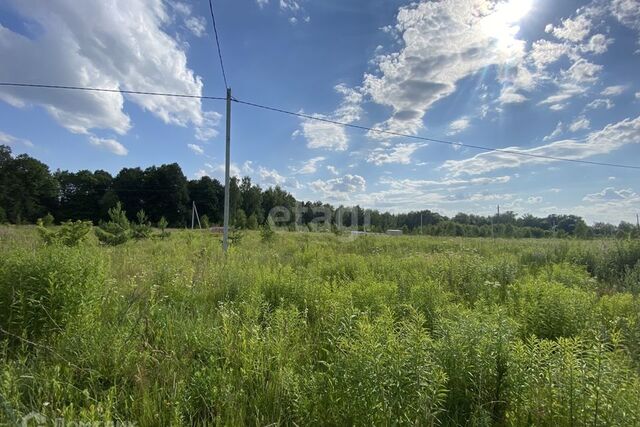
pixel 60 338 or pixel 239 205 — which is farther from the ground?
pixel 239 205

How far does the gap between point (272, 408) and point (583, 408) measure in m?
2.00

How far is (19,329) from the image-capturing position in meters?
3.08

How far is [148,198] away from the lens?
215 ft

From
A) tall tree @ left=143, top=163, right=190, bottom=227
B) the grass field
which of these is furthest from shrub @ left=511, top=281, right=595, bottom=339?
tall tree @ left=143, top=163, right=190, bottom=227

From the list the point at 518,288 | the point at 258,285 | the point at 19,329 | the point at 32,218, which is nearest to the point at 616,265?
the point at 518,288

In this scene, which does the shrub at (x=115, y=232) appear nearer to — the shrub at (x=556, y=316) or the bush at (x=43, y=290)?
the bush at (x=43, y=290)

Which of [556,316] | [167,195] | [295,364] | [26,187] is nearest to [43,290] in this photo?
[295,364]

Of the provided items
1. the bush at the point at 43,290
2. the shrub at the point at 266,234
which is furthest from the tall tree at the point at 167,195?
the bush at the point at 43,290

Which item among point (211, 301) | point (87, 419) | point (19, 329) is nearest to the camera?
point (87, 419)

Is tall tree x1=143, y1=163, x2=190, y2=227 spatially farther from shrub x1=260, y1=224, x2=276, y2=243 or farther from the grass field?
the grass field

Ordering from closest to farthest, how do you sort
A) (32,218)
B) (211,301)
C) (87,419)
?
1. (87,419)
2. (211,301)
3. (32,218)

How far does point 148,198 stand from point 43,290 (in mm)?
70780

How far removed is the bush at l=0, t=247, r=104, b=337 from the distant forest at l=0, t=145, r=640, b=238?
43070 mm

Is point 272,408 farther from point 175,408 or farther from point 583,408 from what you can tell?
point 583,408
